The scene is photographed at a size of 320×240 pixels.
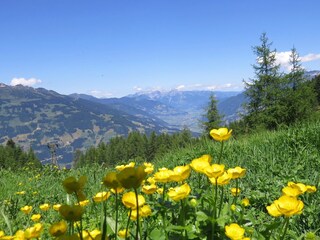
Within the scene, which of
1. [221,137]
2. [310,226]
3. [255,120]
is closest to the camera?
[221,137]

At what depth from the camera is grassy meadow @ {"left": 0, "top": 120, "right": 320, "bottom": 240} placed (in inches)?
64.0

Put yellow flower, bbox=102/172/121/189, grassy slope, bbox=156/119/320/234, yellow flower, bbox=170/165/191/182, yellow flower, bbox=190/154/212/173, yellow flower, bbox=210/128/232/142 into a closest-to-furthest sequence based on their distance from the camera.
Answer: yellow flower, bbox=102/172/121/189, yellow flower, bbox=170/165/191/182, yellow flower, bbox=190/154/212/173, yellow flower, bbox=210/128/232/142, grassy slope, bbox=156/119/320/234

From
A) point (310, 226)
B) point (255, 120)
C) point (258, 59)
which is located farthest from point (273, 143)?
point (258, 59)

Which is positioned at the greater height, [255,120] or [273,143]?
[273,143]

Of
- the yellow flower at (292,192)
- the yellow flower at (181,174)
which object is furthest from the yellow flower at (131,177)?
the yellow flower at (292,192)

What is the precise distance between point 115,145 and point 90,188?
96.9 metres

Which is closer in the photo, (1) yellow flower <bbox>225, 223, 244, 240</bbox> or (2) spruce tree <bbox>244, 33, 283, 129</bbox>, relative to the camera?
(1) yellow flower <bbox>225, 223, 244, 240</bbox>

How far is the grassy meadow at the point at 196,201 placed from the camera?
5.33ft

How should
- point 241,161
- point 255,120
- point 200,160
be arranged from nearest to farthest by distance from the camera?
1. point 200,160
2. point 241,161
3. point 255,120

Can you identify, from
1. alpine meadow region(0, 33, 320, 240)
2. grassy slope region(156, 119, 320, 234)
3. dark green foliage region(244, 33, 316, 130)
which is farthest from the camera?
dark green foliage region(244, 33, 316, 130)

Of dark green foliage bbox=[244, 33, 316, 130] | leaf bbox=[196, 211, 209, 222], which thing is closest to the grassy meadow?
leaf bbox=[196, 211, 209, 222]

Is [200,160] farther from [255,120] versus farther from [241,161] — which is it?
[255,120]

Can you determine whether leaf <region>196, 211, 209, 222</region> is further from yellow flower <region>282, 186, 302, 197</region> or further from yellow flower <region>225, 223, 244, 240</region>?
yellow flower <region>282, 186, 302, 197</region>

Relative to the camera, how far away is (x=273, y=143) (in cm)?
662
